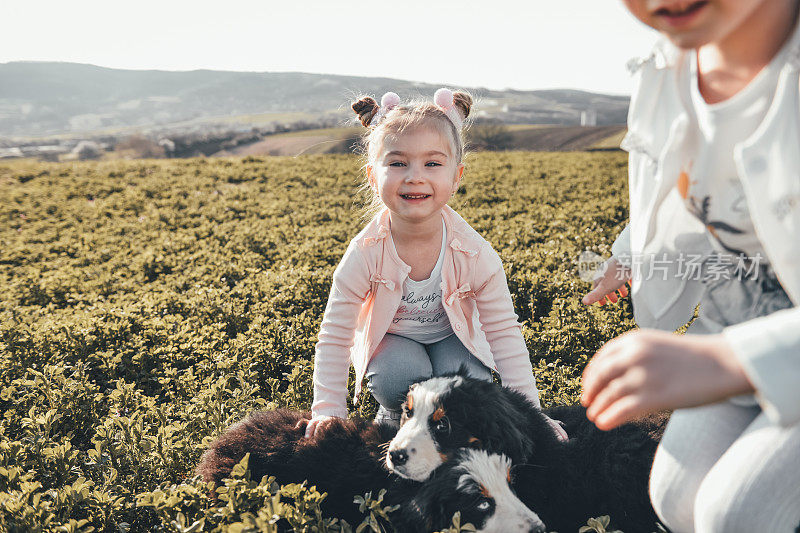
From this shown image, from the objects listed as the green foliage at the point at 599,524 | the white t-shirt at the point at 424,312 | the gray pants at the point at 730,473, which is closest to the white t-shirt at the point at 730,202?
the gray pants at the point at 730,473

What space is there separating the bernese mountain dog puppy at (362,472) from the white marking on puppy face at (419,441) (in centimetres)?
5

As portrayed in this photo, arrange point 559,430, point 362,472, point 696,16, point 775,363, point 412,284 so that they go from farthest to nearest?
point 412,284 < point 559,430 < point 362,472 < point 696,16 < point 775,363

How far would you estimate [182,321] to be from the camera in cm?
490

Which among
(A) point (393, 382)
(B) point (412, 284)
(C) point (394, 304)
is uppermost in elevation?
(B) point (412, 284)

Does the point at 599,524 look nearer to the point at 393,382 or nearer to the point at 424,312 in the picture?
the point at 393,382

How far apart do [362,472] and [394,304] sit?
37.7 inches

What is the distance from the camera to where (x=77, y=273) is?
22.0 ft

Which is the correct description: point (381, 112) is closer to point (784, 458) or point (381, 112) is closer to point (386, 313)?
point (386, 313)

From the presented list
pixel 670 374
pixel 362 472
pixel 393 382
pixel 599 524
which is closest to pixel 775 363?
pixel 670 374

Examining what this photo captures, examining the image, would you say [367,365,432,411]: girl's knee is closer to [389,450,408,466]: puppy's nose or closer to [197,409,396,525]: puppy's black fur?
[197,409,396,525]: puppy's black fur

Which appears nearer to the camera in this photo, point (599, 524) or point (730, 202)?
point (730, 202)

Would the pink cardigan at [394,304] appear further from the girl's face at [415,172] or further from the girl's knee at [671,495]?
the girl's knee at [671,495]

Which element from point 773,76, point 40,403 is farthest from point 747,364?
point 40,403

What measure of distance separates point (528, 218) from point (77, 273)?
6.09 m
